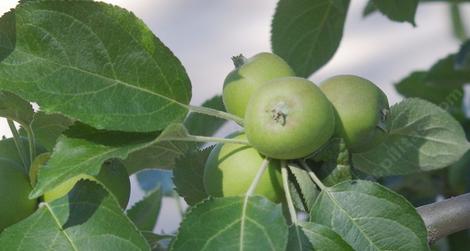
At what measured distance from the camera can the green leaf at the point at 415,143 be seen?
1199mm

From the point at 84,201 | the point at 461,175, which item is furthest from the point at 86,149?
the point at 461,175

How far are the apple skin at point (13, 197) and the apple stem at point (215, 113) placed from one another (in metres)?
0.23

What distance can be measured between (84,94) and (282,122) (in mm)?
232

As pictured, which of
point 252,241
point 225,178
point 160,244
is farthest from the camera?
point 160,244

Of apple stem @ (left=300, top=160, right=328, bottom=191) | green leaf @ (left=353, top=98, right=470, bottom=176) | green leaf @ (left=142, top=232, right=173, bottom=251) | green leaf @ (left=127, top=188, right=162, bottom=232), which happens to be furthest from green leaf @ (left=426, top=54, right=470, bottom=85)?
apple stem @ (left=300, top=160, right=328, bottom=191)

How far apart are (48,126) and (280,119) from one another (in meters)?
0.39

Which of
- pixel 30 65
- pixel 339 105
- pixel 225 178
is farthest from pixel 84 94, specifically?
pixel 339 105

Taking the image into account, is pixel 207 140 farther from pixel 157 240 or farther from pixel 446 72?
pixel 446 72

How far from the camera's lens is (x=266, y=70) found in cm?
107

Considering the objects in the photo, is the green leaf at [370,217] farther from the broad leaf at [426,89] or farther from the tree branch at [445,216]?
the broad leaf at [426,89]

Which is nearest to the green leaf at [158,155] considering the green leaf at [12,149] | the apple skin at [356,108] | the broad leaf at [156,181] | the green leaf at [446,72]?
the green leaf at [12,149]

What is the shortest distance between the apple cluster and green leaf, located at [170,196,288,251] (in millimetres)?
62

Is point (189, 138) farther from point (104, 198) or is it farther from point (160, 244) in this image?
point (160, 244)

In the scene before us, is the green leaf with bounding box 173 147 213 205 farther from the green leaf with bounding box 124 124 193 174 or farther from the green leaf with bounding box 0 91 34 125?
the green leaf with bounding box 0 91 34 125
